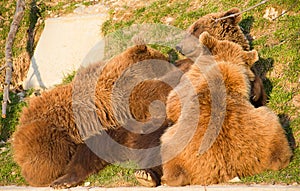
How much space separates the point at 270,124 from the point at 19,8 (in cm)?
681

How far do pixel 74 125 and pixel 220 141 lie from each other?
2.13 m

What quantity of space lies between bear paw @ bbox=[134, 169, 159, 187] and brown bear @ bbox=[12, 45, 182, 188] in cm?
57

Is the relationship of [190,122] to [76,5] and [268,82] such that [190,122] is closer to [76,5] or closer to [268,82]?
[268,82]

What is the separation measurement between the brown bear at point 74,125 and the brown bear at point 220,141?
2.07ft

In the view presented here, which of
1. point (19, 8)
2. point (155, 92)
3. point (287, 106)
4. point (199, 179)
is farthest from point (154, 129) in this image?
point (19, 8)

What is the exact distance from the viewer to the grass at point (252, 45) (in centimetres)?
619

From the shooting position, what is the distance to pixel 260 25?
27.7ft

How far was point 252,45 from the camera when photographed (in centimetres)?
813

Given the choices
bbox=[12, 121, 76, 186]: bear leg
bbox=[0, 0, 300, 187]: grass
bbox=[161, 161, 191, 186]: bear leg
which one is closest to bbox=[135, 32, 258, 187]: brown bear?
bbox=[161, 161, 191, 186]: bear leg

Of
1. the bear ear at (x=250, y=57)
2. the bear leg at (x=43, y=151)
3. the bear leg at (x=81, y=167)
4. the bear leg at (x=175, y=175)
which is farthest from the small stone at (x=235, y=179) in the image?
the bear leg at (x=43, y=151)

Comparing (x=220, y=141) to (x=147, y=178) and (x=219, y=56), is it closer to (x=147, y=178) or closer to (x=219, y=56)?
(x=147, y=178)

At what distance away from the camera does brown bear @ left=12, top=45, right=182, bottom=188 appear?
6359 mm

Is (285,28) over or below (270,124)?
over

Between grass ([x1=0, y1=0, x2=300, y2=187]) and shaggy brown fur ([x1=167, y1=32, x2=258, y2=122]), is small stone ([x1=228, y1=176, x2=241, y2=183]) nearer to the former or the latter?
grass ([x1=0, y1=0, x2=300, y2=187])
